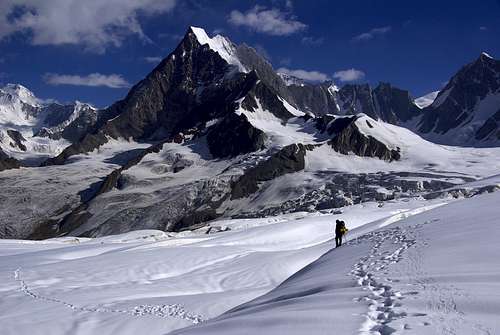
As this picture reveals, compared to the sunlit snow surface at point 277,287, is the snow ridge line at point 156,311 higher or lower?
lower

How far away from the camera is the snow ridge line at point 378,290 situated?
9.12 metres

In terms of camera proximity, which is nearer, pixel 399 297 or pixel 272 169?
pixel 399 297

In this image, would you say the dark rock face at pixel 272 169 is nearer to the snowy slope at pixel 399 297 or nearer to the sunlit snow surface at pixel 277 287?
the sunlit snow surface at pixel 277 287

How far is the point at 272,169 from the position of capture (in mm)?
182875

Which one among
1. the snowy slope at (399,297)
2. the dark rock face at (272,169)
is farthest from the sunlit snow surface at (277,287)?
the dark rock face at (272,169)

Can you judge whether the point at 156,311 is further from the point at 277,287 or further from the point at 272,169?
the point at 272,169

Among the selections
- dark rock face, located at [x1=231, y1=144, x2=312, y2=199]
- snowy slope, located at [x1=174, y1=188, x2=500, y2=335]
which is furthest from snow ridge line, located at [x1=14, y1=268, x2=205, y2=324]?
dark rock face, located at [x1=231, y1=144, x2=312, y2=199]

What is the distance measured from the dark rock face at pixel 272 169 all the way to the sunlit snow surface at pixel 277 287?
126877mm

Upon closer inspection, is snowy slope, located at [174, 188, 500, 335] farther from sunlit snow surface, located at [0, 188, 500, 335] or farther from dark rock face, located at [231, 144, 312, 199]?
dark rock face, located at [231, 144, 312, 199]

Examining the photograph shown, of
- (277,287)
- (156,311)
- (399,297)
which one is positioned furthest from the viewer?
(156,311)

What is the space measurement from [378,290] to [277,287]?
7.76 meters

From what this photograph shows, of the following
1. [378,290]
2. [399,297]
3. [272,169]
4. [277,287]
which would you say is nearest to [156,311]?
[277,287]

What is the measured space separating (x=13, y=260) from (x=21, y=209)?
16559cm

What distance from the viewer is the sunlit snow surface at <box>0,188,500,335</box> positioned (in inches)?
383
